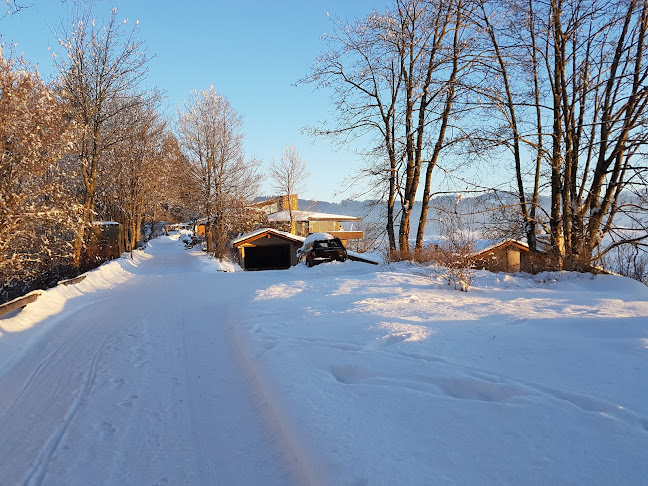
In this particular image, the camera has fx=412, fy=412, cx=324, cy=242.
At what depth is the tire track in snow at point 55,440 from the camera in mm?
3031

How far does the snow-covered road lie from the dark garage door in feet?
92.1

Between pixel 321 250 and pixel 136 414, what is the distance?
1783 centimetres

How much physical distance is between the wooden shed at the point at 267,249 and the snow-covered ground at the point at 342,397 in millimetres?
23852

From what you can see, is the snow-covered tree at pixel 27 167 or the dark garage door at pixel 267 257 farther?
the dark garage door at pixel 267 257

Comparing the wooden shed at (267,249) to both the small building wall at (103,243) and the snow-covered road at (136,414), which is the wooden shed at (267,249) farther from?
the snow-covered road at (136,414)

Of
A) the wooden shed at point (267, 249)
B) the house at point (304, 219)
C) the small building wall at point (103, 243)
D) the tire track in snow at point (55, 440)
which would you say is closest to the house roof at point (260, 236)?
the wooden shed at point (267, 249)

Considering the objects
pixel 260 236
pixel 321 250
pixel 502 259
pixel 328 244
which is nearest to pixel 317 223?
pixel 260 236

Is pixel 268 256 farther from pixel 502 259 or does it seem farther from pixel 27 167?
pixel 27 167

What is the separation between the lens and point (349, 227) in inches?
2211

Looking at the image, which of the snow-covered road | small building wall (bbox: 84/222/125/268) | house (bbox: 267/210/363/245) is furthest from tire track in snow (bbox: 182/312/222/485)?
house (bbox: 267/210/363/245)

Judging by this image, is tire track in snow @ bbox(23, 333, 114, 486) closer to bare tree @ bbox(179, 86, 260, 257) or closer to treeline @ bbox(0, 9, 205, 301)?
treeline @ bbox(0, 9, 205, 301)

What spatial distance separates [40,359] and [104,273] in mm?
11633

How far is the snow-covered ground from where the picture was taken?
2.74 metres

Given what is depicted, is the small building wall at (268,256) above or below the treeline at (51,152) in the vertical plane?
below
